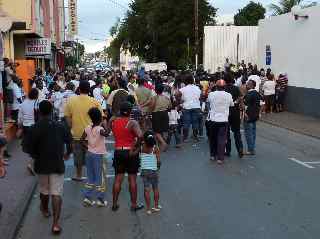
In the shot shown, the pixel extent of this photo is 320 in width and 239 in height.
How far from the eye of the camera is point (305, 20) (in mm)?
24656

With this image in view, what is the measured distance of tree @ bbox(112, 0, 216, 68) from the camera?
6344 centimetres

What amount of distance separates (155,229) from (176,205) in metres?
1.36

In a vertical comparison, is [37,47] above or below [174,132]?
above

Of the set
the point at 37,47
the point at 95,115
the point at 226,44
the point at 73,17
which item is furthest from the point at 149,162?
the point at 73,17

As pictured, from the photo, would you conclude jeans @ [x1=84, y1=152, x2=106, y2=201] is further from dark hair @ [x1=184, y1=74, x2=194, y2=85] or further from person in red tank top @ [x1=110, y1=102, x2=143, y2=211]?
dark hair @ [x1=184, y1=74, x2=194, y2=85]

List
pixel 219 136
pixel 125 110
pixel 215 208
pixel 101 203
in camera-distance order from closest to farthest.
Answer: pixel 125 110 → pixel 215 208 → pixel 101 203 → pixel 219 136

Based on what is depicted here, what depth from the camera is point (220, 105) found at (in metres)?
12.9

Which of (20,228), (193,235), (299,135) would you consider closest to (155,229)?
(193,235)

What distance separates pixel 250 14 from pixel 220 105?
214 feet

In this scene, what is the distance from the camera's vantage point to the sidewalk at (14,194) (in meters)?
8.05

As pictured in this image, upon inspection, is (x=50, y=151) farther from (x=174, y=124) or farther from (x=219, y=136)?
(x=174, y=124)

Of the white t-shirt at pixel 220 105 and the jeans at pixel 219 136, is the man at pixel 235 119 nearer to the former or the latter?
the jeans at pixel 219 136

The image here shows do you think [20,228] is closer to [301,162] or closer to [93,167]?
[93,167]

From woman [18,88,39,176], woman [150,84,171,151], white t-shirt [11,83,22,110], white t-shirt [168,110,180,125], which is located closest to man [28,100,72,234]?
woman [18,88,39,176]
